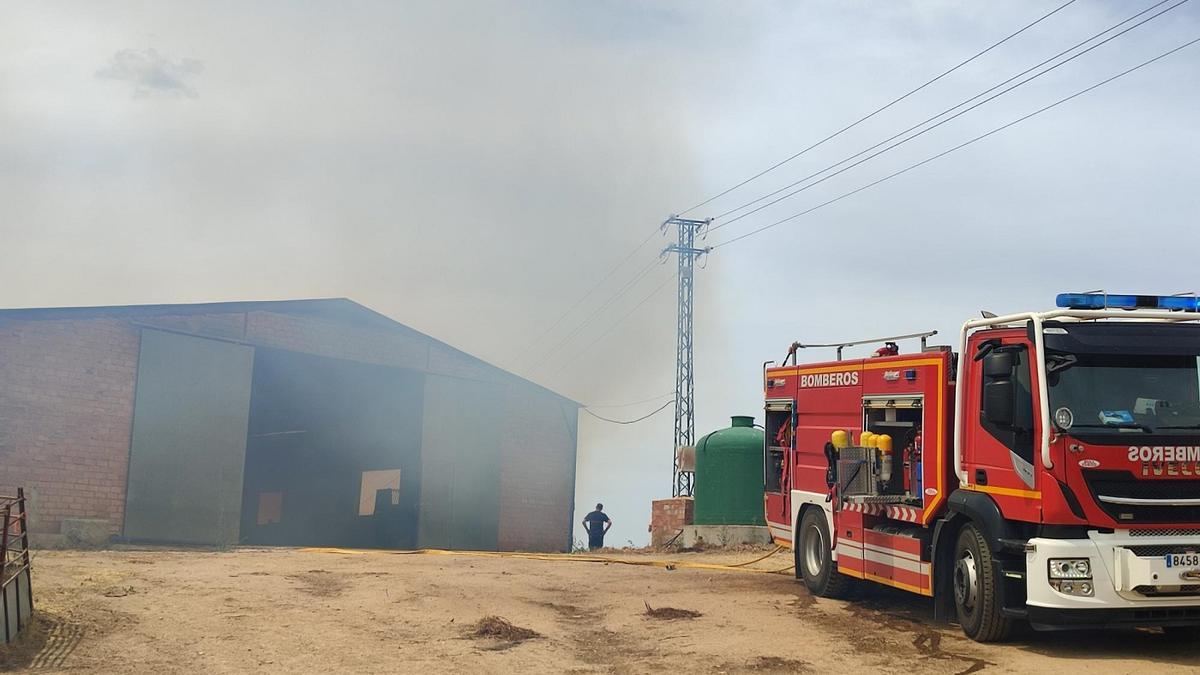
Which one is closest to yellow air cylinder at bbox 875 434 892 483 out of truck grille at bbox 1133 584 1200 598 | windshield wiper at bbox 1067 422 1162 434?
windshield wiper at bbox 1067 422 1162 434

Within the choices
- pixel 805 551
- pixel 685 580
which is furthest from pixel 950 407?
pixel 685 580

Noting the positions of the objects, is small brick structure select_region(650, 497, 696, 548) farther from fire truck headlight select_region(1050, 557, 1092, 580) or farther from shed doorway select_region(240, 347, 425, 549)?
fire truck headlight select_region(1050, 557, 1092, 580)

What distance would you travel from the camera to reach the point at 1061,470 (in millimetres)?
8734

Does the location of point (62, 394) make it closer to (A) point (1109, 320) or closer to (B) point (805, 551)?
(B) point (805, 551)

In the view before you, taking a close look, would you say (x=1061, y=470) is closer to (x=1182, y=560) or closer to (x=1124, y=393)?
(x=1124, y=393)

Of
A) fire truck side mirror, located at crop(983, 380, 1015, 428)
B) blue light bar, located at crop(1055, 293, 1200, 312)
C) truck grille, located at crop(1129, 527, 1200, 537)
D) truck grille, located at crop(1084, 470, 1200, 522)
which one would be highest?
blue light bar, located at crop(1055, 293, 1200, 312)

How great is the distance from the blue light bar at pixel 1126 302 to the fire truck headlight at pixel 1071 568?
2269 millimetres

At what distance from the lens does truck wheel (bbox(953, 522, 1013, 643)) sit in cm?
936

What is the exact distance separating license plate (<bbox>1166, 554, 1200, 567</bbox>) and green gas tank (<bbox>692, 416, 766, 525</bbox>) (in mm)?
14701

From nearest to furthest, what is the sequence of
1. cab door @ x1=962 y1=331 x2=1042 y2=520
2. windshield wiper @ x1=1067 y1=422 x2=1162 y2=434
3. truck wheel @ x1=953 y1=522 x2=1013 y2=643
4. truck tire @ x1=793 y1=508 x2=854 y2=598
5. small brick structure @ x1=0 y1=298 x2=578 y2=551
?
windshield wiper @ x1=1067 y1=422 x2=1162 y2=434 → cab door @ x1=962 y1=331 x2=1042 y2=520 → truck wheel @ x1=953 y1=522 x2=1013 y2=643 → truck tire @ x1=793 y1=508 x2=854 y2=598 → small brick structure @ x1=0 y1=298 x2=578 y2=551

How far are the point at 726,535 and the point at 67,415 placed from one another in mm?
13637

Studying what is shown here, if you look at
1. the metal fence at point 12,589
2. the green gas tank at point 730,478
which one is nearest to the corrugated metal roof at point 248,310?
the green gas tank at point 730,478

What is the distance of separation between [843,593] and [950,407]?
3430 mm

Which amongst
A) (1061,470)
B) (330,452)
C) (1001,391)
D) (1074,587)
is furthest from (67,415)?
(1074,587)
